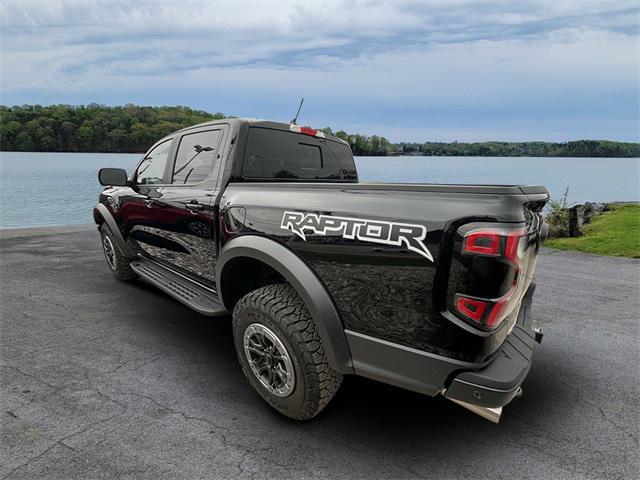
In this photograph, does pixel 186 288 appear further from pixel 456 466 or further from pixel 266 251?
pixel 456 466

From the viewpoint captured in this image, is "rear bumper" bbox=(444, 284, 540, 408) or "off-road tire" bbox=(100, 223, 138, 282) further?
"off-road tire" bbox=(100, 223, 138, 282)

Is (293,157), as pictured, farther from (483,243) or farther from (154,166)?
(483,243)

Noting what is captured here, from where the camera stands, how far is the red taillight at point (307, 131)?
11.7ft

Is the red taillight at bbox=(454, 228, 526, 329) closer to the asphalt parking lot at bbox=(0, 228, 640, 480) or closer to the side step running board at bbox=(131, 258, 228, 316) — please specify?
the asphalt parking lot at bbox=(0, 228, 640, 480)

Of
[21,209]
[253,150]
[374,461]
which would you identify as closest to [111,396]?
[374,461]

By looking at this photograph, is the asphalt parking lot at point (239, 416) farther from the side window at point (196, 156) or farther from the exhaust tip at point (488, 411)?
the side window at point (196, 156)

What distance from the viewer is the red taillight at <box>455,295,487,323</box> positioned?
173 cm

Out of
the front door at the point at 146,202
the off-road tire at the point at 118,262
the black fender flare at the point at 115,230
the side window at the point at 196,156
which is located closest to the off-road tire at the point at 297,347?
the side window at the point at 196,156

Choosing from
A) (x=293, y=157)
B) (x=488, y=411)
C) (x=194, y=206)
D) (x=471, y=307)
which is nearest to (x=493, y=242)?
(x=471, y=307)

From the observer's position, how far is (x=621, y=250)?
779 centimetres

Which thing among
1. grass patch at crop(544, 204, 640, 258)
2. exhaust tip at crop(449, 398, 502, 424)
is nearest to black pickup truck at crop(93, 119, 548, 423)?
exhaust tip at crop(449, 398, 502, 424)

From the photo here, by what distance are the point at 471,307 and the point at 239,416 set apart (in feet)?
5.25

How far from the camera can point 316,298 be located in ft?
7.17

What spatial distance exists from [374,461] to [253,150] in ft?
7.68
